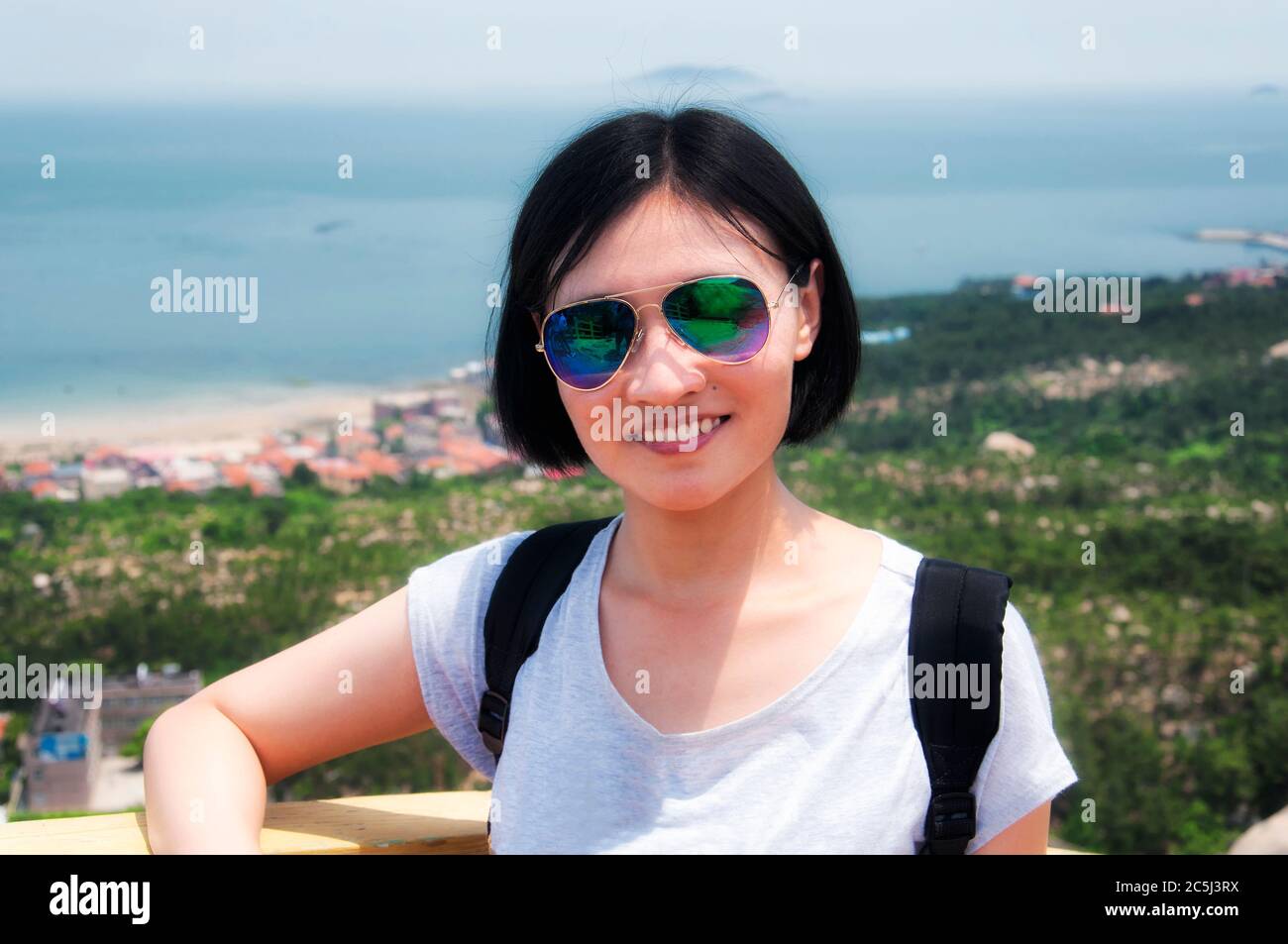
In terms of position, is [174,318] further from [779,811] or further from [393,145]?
[779,811]

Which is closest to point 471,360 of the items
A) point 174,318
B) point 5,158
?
point 174,318

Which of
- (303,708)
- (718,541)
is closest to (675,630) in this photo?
(718,541)

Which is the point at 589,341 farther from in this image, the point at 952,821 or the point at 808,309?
the point at 952,821

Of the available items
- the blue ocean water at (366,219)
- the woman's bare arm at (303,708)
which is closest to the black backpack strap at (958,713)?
the woman's bare arm at (303,708)

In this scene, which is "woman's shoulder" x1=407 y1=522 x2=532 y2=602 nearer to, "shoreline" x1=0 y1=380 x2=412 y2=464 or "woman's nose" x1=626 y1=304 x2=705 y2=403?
"woman's nose" x1=626 y1=304 x2=705 y2=403

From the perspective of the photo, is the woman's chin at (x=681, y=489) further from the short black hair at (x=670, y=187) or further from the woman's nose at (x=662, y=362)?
the short black hair at (x=670, y=187)

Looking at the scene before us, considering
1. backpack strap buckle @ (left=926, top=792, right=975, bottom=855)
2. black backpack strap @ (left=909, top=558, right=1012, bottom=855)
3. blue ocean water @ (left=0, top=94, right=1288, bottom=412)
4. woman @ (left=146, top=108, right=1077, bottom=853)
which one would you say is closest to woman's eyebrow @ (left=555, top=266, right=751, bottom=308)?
woman @ (left=146, top=108, right=1077, bottom=853)
